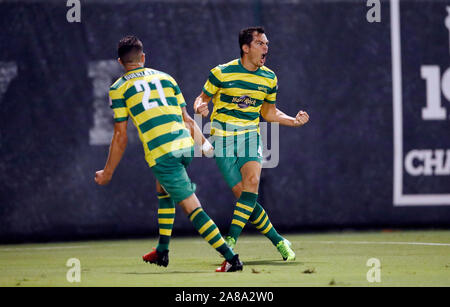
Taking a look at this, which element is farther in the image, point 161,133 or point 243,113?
point 243,113

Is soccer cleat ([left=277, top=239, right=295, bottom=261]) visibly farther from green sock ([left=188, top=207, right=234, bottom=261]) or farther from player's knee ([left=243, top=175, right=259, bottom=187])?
green sock ([left=188, top=207, right=234, bottom=261])

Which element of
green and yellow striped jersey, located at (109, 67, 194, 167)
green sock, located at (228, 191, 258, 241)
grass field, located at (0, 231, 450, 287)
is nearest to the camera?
grass field, located at (0, 231, 450, 287)

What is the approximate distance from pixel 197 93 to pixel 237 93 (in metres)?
3.21

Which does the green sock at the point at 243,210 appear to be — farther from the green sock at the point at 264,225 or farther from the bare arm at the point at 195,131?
the bare arm at the point at 195,131

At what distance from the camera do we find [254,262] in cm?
846

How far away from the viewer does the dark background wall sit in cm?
1139

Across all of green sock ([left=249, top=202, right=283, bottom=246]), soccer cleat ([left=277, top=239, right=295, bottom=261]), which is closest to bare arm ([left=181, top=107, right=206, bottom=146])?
green sock ([left=249, top=202, right=283, bottom=246])

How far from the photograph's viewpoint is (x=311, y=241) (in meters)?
10.9

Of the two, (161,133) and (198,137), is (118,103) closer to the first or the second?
(161,133)

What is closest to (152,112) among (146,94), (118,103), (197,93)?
(146,94)

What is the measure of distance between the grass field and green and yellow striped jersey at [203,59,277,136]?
129 cm

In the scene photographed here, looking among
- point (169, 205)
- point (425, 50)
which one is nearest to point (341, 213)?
point (425, 50)

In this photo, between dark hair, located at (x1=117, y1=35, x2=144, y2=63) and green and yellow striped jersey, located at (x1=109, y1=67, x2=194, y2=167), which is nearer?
green and yellow striped jersey, located at (x1=109, y1=67, x2=194, y2=167)
